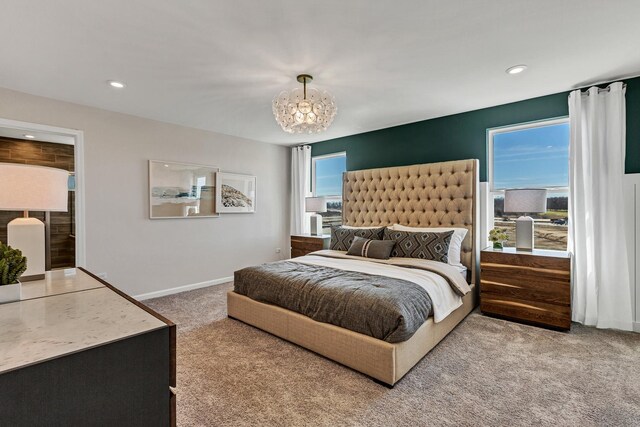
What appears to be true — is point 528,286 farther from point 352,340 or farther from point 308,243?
point 308,243

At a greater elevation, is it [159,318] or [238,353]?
[159,318]

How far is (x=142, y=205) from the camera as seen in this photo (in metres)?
4.02

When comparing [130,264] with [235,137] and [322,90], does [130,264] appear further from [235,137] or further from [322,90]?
[322,90]

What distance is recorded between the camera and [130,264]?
389 cm

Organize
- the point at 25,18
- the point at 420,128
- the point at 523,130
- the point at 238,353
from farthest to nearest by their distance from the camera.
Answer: the point at 420,128
the point at 523,130
the point at 238,353
the point at 25,18

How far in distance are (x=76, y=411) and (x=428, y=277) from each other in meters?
2.50

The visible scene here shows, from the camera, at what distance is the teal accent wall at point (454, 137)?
2.91 meters

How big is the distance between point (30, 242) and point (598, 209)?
182 inches

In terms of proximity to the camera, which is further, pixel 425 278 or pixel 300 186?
pixel 300 186

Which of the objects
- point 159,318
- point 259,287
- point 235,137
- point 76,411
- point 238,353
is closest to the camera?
point 76,411

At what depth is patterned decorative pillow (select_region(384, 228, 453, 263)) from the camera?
3.30m

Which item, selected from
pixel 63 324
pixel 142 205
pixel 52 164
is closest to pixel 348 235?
pixel 142 205

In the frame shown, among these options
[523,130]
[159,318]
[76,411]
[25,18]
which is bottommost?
[76,411]

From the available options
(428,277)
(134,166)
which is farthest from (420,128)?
(134,166)
